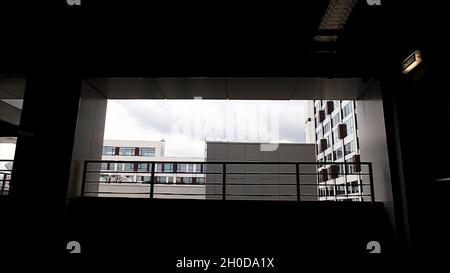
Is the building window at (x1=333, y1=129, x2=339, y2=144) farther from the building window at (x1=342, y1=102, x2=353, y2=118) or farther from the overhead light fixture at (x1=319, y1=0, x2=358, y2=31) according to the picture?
the overhead light fixture at (x1=319, y1=0, x2=358, y2=31)

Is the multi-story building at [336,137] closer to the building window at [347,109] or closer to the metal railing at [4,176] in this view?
the building window at [347,109]

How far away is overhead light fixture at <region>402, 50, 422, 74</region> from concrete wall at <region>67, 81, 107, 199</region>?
4.28m

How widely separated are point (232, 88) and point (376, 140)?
2.31 m

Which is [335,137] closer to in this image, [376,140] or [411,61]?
[376,140]

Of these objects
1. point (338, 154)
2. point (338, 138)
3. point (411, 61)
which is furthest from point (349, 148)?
point (411, 61)

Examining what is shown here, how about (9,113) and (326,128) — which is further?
(326,128)

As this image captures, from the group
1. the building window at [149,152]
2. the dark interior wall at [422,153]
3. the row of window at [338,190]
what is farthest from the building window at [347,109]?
the dark interior wall at [422,153]

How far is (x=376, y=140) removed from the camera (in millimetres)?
4020

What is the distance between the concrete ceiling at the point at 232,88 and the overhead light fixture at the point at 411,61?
662 millimetres

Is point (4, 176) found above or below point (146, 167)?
below

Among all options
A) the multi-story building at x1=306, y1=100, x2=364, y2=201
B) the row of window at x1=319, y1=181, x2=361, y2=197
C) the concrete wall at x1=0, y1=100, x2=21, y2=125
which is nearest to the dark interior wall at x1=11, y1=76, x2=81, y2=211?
the concrete wall at x1=0, y1=100, x2=21, y2=125

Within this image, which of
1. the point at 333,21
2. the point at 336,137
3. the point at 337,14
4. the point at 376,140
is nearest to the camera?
the point at 337,14

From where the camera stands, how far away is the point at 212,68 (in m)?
3.94

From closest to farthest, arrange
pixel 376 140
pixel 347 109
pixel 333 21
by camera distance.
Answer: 1. pixel 333 21
2. pixel 376 140
3. pixel 347 109
